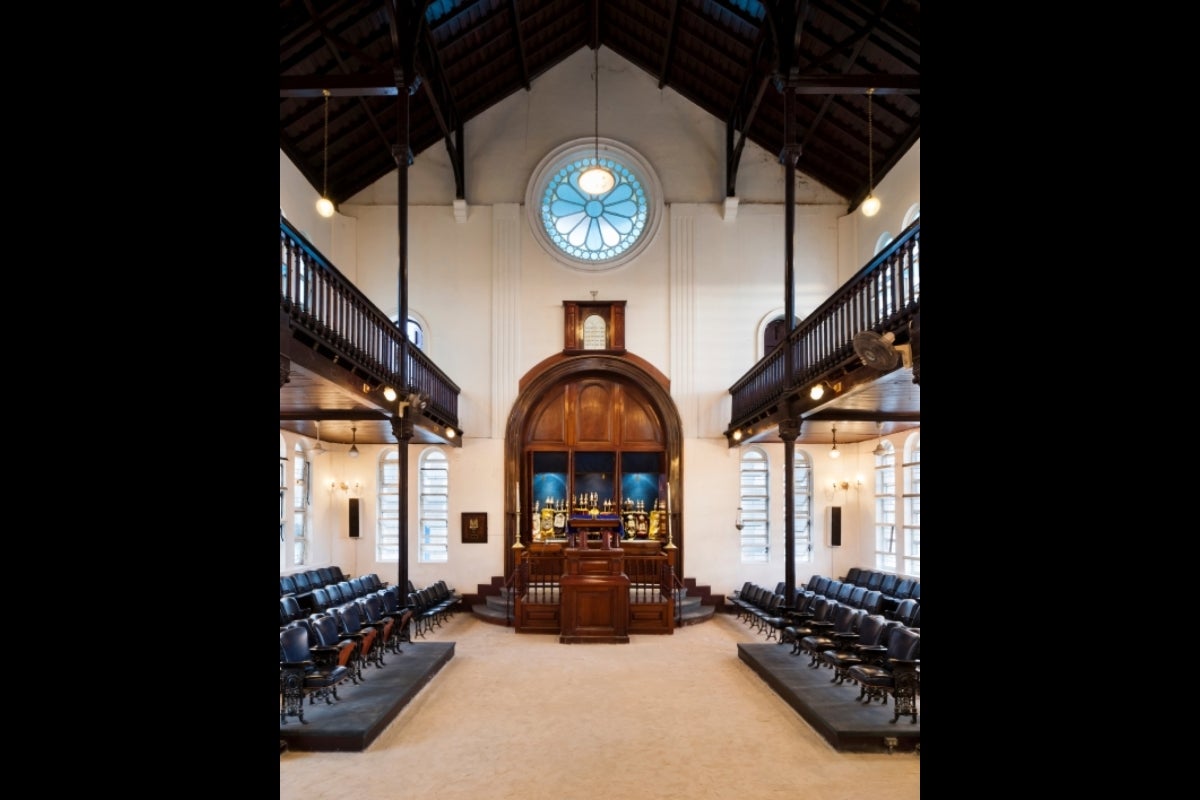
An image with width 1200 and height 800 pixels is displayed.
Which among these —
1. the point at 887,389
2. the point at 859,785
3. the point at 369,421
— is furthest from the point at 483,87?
the point at 859,785

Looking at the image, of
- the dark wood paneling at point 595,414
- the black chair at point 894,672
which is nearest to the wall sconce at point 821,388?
the black chair at point 894,672

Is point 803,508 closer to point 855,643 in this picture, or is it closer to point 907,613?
point 907,613

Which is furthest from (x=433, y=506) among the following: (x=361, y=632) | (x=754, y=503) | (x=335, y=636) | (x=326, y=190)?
(x=335, y=636)

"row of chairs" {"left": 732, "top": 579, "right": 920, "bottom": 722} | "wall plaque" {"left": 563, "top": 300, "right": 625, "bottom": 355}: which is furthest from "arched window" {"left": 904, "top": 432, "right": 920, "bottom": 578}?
"wall plaque" {"left": 563, "top": 300, "right": 625, "bottom": 355}

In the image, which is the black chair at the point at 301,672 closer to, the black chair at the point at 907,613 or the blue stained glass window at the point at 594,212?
the black chair at the point at 907,613

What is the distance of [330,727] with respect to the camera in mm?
7805

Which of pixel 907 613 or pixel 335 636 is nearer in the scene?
pixel 335 636

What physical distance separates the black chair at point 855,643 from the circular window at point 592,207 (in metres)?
11.0

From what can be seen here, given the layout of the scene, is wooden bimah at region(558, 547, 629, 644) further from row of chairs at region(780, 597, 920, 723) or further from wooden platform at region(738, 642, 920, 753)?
wooden platform at region(738, 642, 920, 753)

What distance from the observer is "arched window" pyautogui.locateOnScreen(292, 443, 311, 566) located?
55.9 ft

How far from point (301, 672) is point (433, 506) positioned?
35.9 feet

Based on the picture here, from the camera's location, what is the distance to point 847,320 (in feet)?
33.0

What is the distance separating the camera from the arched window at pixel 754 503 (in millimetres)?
18547
